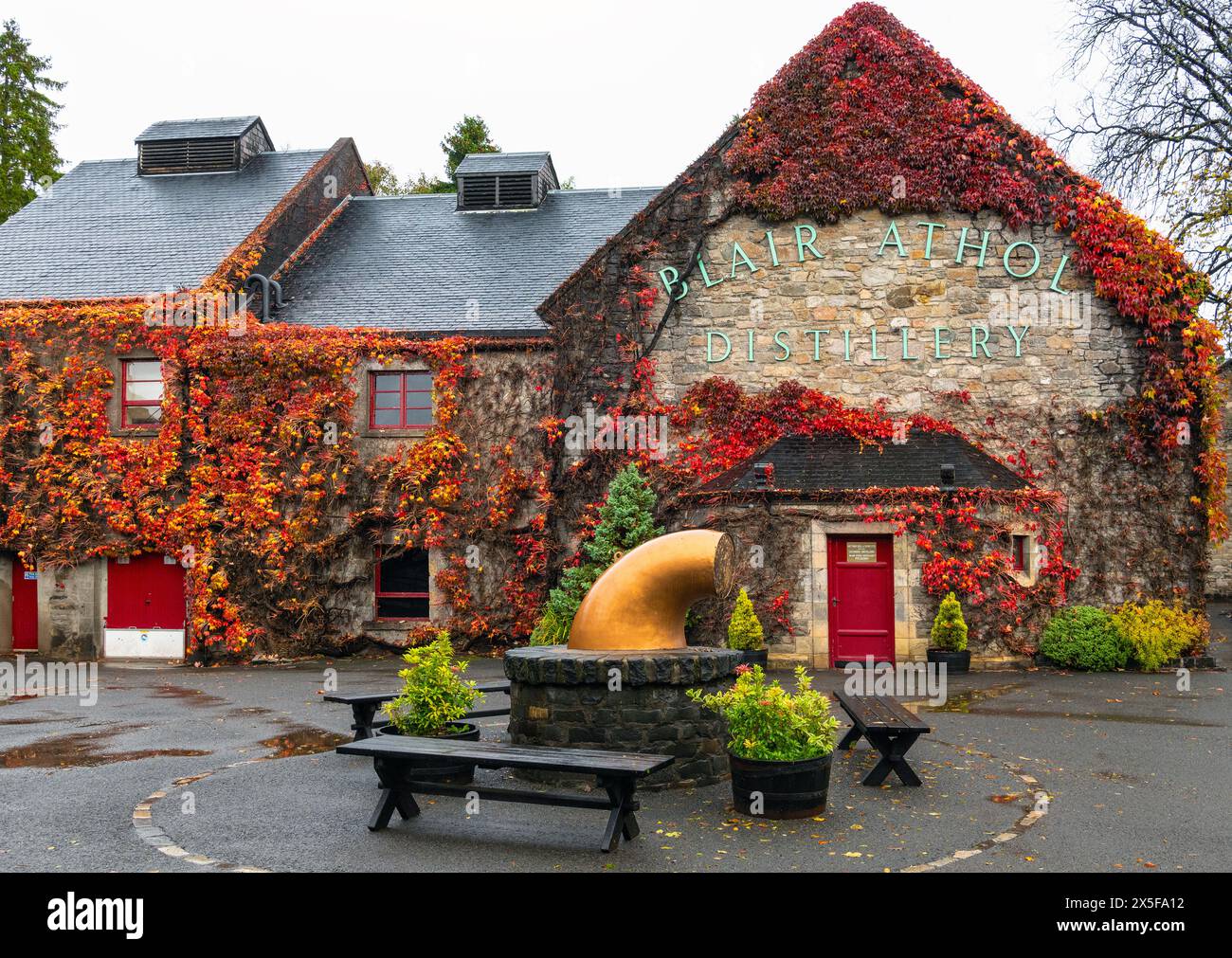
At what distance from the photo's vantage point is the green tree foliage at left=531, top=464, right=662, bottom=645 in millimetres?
16203

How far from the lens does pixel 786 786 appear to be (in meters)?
6.93

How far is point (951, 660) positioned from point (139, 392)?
47.4 ft

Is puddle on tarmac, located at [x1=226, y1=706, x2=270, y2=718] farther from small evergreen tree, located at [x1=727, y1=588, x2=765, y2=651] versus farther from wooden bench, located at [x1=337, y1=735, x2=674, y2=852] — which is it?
small evergreen tree, located at [x1=727, y1=588, x2=765, y2=651]

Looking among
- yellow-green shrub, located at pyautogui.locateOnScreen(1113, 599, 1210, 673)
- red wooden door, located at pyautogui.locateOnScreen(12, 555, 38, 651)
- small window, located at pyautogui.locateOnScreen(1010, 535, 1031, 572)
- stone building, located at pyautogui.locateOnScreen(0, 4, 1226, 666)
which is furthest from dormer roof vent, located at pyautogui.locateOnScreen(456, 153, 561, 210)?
yellow-green shrub, located at pyautogui.locateOnScreen(1113, 599, 1210, 673)

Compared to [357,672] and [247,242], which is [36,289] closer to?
[247,242]

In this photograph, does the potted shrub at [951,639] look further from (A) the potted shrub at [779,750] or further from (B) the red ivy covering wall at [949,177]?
(A) the potted shrub at [779,750]

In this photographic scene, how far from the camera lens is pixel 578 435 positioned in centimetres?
1742

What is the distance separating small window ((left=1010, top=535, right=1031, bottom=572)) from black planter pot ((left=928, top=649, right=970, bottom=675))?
1702mm

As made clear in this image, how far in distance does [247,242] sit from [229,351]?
289cm

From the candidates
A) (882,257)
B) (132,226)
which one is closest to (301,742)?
(882,257)

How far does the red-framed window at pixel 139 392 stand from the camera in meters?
19.0
